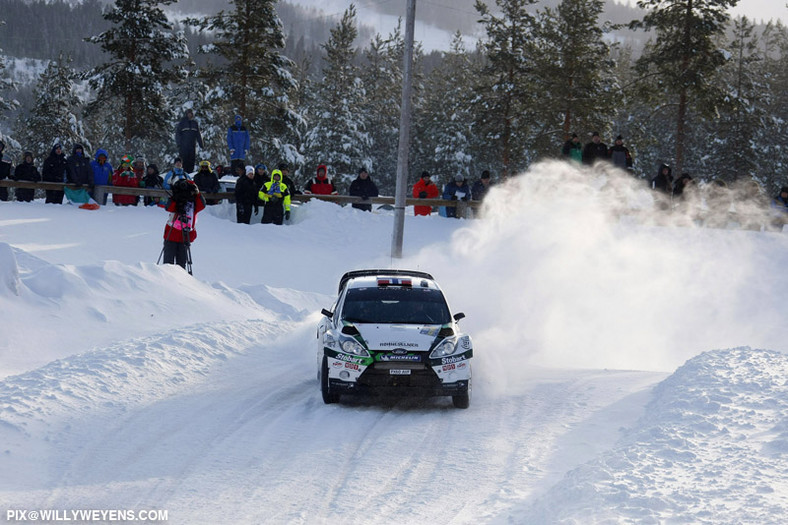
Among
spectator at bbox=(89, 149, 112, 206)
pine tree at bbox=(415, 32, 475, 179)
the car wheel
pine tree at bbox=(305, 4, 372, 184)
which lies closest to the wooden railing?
spectator at bbox=(89, 149, 112, 206)

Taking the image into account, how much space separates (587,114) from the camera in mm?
45750

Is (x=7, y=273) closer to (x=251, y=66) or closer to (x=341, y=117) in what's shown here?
(x=251, y=66)

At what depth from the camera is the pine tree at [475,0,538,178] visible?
155 feet

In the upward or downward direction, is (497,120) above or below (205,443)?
above

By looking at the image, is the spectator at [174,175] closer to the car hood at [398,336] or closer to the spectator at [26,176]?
the spectator at [26,176]

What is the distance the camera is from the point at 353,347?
9.61 metres

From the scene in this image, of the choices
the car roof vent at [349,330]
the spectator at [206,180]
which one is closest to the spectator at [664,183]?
the spectator at [206,180]

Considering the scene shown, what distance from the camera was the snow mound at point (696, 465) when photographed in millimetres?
5863

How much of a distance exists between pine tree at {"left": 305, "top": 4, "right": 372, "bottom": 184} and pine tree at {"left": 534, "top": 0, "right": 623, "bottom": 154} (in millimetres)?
16775

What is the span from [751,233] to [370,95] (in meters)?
55.4

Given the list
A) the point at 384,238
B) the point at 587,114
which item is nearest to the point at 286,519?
Answer: the point at 384,238

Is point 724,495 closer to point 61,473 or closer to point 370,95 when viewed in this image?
point 61,473

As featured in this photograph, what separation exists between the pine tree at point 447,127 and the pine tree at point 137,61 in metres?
27.2

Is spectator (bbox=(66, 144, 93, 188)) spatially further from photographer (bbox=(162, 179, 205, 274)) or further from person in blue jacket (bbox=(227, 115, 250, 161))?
photographer (bbox=(162, 179, 205, 274))
